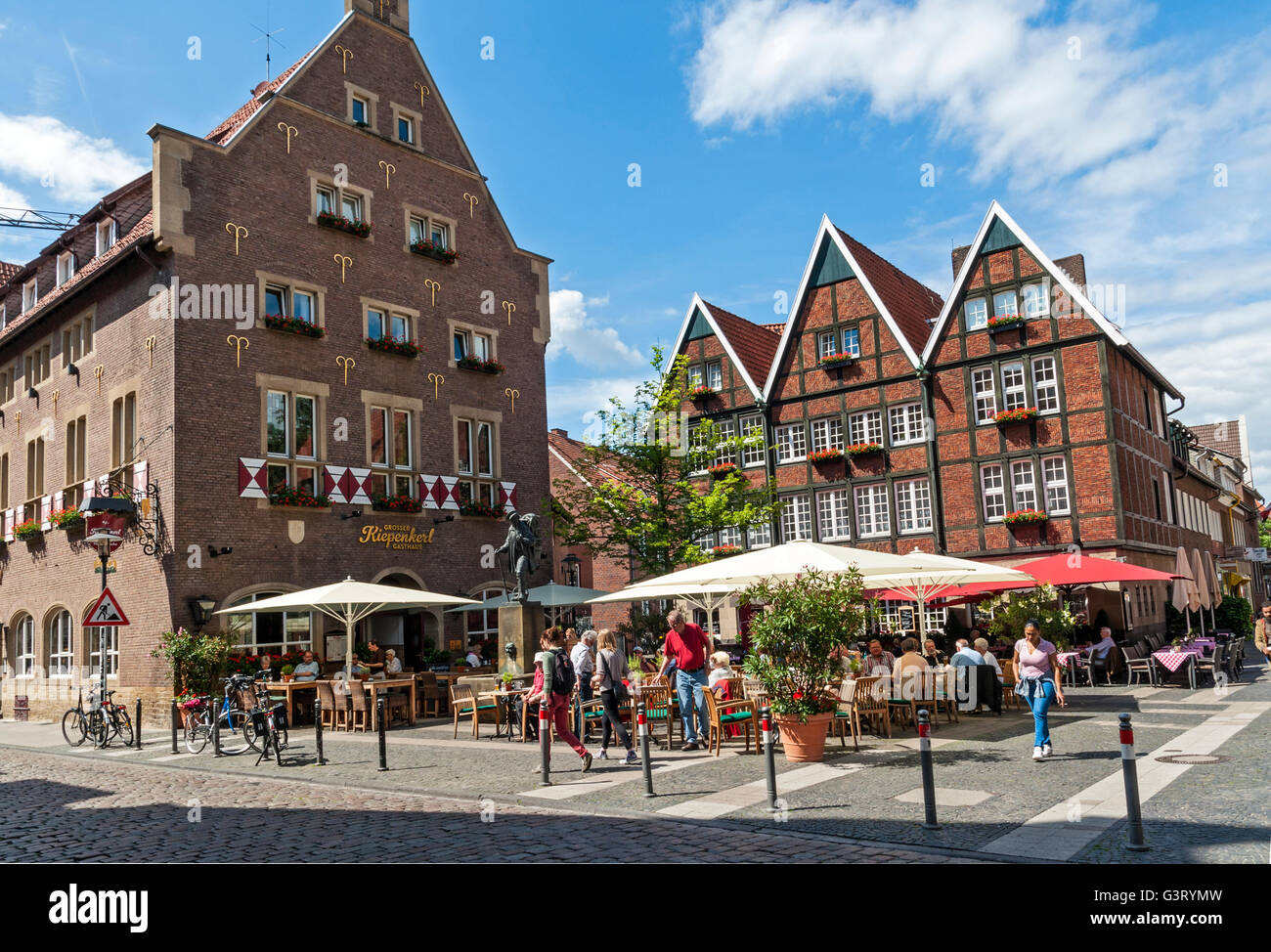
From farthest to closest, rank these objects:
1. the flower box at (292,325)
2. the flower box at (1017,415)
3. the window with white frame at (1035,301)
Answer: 1. the window with white frame at (1035,301)
2. the flower box at (1017,415)
3. the flower box at (292,325)

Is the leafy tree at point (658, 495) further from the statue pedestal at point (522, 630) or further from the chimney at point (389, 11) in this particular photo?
the chimney at point (389, 11)

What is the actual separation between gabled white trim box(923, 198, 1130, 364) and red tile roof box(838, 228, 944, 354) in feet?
4.91

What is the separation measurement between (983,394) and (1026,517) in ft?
14.3

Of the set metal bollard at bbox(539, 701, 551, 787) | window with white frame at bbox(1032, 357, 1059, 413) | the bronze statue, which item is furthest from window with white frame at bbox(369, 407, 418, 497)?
window with white frame at bbox(1032, 357, 1059, 413)

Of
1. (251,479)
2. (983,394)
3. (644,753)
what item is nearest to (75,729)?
(251,479)

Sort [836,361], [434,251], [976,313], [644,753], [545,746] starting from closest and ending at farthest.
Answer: [644,753] → [545,746] → [434,251] → [976,313] → [836,361]

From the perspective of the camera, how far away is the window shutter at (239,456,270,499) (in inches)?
809

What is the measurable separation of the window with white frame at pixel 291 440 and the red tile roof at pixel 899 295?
19672 millimetres

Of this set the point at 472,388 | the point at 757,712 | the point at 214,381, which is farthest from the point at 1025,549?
the point at 214,381

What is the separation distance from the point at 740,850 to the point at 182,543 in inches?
610

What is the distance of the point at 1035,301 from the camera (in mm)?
30234

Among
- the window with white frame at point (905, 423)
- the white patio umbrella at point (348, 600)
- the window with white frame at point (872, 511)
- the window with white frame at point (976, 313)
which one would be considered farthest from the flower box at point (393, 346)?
the window with white frame at point (976, 313)

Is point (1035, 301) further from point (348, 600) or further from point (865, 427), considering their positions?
point (348, 600)

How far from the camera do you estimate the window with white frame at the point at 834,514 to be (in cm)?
3366
